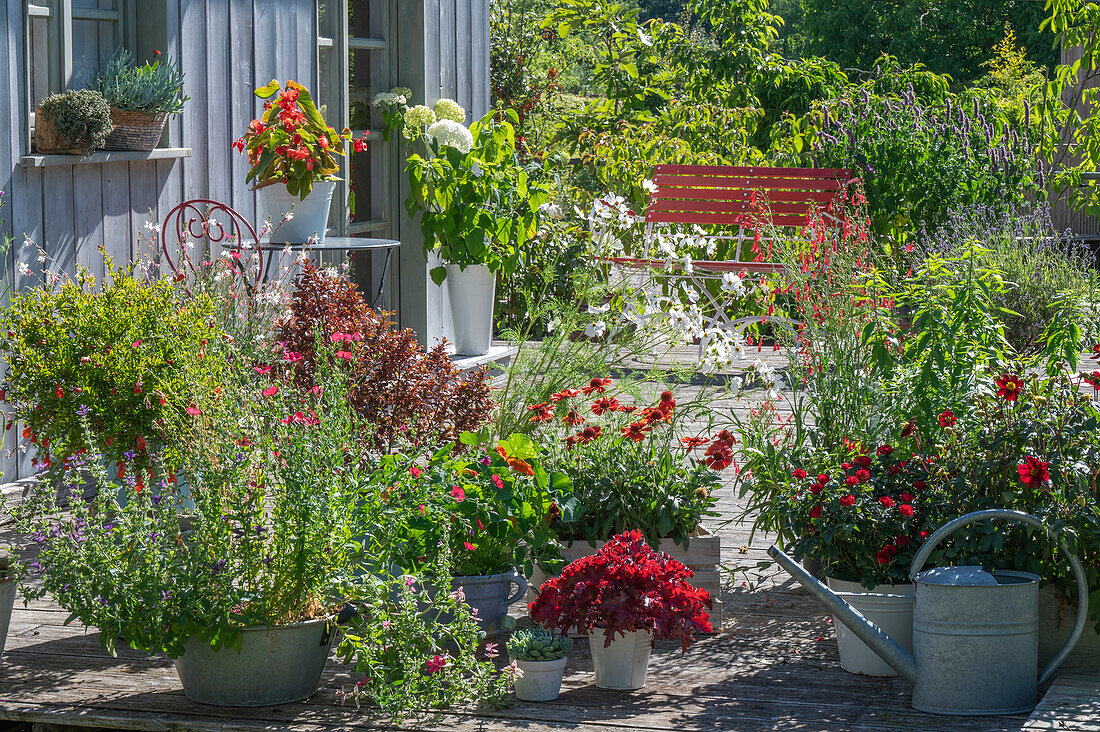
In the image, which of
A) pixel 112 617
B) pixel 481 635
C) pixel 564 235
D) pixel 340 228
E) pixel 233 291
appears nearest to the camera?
pixel 112 617

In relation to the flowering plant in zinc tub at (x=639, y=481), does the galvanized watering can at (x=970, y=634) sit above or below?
below

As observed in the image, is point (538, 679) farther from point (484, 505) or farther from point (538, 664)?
point (484, 505)

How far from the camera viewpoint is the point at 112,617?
2746 millimetres

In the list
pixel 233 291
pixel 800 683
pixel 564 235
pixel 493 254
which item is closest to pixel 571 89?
pixel 564 235

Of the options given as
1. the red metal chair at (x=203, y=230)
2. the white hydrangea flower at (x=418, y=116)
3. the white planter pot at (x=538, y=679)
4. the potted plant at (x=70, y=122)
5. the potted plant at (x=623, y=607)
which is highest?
the white hydrangea flower at (x=418, y=116)

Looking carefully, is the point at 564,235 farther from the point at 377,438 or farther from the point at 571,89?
the point at 571,89

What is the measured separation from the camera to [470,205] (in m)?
6.55

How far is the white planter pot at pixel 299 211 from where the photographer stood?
529 cm

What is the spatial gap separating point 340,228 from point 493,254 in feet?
2.57

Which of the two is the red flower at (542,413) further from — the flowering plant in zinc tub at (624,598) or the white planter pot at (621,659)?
the white planter pot at (621,659)

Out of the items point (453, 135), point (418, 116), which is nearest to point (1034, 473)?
point (453, 135)

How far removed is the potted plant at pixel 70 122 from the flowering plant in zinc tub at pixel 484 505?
6.27 feet

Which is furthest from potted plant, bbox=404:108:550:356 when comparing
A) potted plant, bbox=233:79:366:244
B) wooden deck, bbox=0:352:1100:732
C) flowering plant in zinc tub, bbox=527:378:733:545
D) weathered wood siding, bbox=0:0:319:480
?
wooden deck, bbox=0:352:1100:732

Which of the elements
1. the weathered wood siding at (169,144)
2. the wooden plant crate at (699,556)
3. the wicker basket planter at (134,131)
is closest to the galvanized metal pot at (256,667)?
the wooden plant crate at (699,556)
